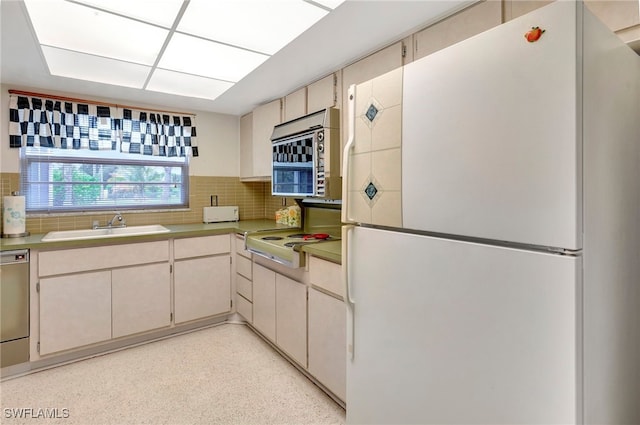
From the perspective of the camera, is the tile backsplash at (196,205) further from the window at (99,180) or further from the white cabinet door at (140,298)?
the white cabinet door at (140,298)

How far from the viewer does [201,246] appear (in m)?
2.99

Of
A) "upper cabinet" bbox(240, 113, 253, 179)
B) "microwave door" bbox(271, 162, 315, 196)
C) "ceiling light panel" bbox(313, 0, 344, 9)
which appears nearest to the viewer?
"ceiling light panel" bbox(313, 0, 344, 9)

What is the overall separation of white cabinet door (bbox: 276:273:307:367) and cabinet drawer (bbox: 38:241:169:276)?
1164mm

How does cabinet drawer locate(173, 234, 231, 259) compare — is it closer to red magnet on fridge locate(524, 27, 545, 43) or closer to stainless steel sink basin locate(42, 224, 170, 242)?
stainless steel sink basin locate(42, 224, 170, 242)

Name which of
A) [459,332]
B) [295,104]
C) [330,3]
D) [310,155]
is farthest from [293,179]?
[459,332]

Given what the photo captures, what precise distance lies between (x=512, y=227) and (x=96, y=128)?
3.45m

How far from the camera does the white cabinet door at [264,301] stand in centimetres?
251

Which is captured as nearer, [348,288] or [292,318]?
[348,288]

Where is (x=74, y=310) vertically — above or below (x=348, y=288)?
below

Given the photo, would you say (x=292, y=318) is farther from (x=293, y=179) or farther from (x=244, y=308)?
(x=293, y=179)

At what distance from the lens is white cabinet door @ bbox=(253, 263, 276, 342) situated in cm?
251

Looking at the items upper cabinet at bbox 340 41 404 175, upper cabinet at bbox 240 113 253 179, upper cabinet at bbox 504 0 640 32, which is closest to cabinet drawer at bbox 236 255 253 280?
upper cabinet at bbox 240 113 253 179

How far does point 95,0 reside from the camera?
1.51 metres

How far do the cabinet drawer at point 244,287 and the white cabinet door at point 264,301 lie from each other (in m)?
0.09
